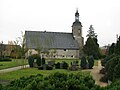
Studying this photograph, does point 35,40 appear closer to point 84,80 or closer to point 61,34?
point 61,34

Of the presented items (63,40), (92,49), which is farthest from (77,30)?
(92,49)

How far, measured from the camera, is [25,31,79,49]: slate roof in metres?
90.8

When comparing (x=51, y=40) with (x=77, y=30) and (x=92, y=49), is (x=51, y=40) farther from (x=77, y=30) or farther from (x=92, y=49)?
(x=92, y=49)

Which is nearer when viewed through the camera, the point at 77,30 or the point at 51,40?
the point at 51,40

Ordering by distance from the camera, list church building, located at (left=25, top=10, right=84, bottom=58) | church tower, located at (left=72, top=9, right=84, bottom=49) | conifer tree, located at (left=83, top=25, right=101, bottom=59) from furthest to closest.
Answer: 1. church tower, located at (left=72, top=9, right=84, bottom=49)
2. church building, located at (left=25, top=10, right=84, bottom=58)
3. conifer tree, located at (left=83, top=25, right=101, bottom=59)

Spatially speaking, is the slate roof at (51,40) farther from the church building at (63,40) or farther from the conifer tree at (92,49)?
the conifer tree at (92,49)

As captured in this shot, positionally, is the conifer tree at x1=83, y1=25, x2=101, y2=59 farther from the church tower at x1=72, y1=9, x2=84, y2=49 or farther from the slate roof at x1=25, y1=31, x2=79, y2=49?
the church tower at x1=72, y1=9, x2=84, y2=49

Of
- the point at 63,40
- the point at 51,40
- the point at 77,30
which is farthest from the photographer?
the point at 77,30

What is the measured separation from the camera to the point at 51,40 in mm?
93750

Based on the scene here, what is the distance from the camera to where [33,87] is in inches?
343

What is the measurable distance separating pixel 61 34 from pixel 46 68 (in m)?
51.4

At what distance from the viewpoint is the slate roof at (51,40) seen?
298 feet

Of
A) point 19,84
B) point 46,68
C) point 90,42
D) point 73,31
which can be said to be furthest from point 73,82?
point 73,31

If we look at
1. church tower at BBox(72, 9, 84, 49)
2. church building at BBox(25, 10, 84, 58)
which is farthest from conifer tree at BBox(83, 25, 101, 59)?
church tower at BBox(72, 9, 84, 49)
